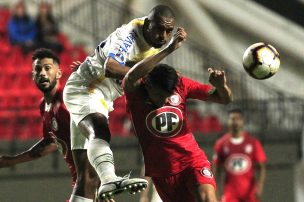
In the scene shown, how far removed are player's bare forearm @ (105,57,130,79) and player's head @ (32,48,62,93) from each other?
0.90m

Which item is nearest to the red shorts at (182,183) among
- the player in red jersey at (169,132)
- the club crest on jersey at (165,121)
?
the player in red jersey at (169,132)

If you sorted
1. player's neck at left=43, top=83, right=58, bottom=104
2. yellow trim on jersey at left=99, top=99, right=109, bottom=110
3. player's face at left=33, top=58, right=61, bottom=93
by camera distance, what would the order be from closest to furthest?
yellow trim on jersey at left=99, top=99, right=109, bottom=110
player's face at left=33, top=58, right=61, bottom=93
player's neck at left=43, top=83, right=58, bottom=104

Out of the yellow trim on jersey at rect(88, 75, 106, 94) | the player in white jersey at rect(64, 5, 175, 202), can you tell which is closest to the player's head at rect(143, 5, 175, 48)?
the player in white jersey at rect(64, 5, 175, 202)

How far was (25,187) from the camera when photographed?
43.2ft

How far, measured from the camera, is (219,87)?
7.21 m

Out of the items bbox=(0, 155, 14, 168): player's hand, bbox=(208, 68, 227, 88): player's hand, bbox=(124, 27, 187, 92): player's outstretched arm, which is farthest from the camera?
bbox=(0, 155, 14, 168): player's hand

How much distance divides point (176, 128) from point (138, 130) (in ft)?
1.01

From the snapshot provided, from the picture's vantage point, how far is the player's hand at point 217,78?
710 cm

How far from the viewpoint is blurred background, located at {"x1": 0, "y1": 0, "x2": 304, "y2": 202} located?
43.4ft

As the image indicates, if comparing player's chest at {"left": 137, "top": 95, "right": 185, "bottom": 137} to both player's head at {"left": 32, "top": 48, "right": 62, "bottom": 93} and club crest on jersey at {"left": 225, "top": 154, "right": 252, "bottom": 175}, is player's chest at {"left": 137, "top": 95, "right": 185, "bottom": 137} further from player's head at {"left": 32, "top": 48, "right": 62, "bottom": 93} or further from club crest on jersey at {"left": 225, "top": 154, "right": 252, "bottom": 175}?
club crest on jersey at {"left": 225, "top": 154, "right": 252, "bottom": 175}

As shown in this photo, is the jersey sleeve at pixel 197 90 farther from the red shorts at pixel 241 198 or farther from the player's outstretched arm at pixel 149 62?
the red shorts at pixel 241 198

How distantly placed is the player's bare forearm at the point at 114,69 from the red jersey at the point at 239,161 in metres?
4.70

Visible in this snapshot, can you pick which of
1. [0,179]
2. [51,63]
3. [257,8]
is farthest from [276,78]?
[51,63]

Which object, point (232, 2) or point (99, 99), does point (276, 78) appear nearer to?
point (232, 2)
